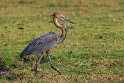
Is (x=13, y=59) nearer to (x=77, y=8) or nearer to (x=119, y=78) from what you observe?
(x=119, y=78)

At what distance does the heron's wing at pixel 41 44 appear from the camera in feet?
33.1

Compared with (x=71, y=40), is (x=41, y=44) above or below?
above

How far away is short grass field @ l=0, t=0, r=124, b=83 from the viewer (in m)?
10.2

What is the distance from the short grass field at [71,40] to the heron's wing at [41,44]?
0.41 meters

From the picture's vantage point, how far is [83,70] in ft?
34.8

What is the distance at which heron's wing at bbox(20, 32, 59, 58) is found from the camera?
1008 centimetres

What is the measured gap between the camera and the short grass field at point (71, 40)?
33.3ft

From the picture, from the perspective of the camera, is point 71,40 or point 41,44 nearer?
point 41,44

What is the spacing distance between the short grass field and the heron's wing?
16.1 inches

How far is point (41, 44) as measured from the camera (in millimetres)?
10188

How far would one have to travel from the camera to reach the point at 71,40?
14.5 metres

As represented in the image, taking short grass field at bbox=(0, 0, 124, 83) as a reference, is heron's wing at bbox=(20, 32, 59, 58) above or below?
above

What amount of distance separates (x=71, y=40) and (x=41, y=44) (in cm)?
431

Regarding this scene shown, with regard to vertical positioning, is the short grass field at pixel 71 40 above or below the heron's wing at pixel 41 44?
below
